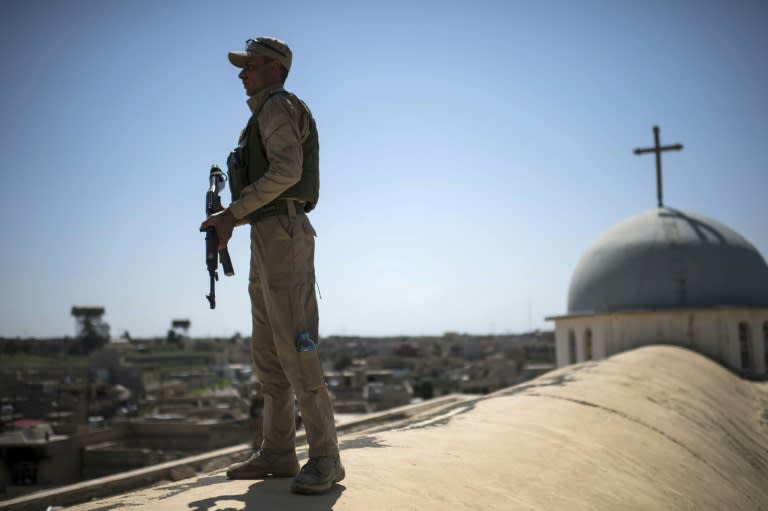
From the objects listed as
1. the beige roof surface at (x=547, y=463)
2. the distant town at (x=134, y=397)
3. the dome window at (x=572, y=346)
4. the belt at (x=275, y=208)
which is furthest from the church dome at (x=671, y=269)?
the belt at (x=275, y=208)

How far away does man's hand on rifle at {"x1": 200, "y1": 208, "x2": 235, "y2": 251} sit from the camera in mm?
2838

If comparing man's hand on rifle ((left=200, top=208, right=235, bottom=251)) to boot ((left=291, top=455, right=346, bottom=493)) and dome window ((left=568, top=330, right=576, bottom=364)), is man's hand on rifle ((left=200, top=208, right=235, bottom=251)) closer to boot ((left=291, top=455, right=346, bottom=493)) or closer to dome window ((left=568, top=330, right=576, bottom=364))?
boot ((left=291, top=455, right=346, bottom=493))

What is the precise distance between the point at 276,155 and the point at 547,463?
91.9 inches

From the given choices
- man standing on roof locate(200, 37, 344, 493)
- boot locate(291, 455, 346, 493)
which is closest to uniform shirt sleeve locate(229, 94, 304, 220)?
man standing on roof locate(200, 37, 344, 493)

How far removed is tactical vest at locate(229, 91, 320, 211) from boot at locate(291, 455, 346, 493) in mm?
1174

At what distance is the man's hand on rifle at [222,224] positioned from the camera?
9.31 ft

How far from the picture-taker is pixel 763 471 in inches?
242

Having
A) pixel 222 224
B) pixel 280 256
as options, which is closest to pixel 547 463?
pixel 280 256

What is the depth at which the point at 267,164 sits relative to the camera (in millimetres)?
3031

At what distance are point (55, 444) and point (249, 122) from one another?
16747 mm

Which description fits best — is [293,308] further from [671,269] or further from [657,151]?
[657,151]

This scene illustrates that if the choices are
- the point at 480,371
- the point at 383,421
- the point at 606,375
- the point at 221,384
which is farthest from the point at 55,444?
the point at 221,384

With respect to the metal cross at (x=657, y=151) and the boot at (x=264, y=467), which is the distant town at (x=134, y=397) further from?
the metal cross at (x=657, y=151)

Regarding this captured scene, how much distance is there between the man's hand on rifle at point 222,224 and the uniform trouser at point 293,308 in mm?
164
